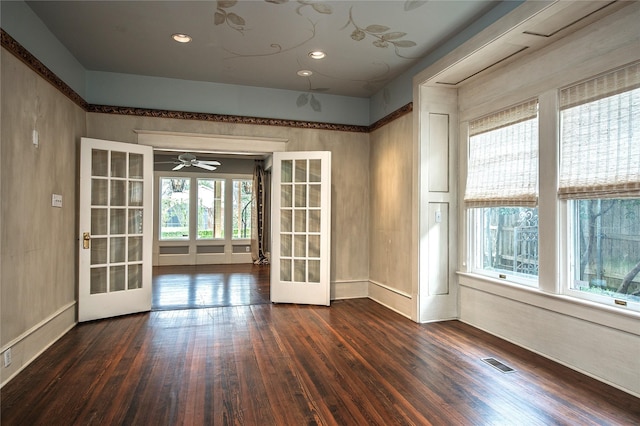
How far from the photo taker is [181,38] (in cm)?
368

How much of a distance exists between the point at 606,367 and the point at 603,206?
1183 millimetres

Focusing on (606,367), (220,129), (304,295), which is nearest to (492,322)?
(606,367)

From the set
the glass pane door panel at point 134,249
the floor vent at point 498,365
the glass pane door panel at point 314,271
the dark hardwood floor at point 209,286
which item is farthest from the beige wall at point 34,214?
the floor vent at point 498,365

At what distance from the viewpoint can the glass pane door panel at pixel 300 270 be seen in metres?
5.10

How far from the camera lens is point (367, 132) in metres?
5.58

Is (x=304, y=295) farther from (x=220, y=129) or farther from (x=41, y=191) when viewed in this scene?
(x=41, y=191)

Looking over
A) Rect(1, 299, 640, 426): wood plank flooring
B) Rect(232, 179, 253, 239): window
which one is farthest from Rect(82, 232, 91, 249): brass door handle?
Rect(232, 179, 253, 239): window

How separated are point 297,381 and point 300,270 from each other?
2468 mm

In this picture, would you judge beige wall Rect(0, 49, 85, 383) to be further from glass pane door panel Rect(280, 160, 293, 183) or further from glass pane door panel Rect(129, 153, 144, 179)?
glass pane door panel Rect(280, 160, 293, 183)

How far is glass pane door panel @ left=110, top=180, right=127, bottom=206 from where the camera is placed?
173 inches

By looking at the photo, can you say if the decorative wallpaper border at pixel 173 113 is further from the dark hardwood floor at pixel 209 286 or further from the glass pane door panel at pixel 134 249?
the dark hardwood floor at pixel 209 286

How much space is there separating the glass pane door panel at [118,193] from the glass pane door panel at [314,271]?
249 centimetres

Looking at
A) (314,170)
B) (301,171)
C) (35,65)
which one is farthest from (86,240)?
(314,170)

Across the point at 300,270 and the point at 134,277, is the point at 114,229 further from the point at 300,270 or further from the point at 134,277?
the point at 300,270
